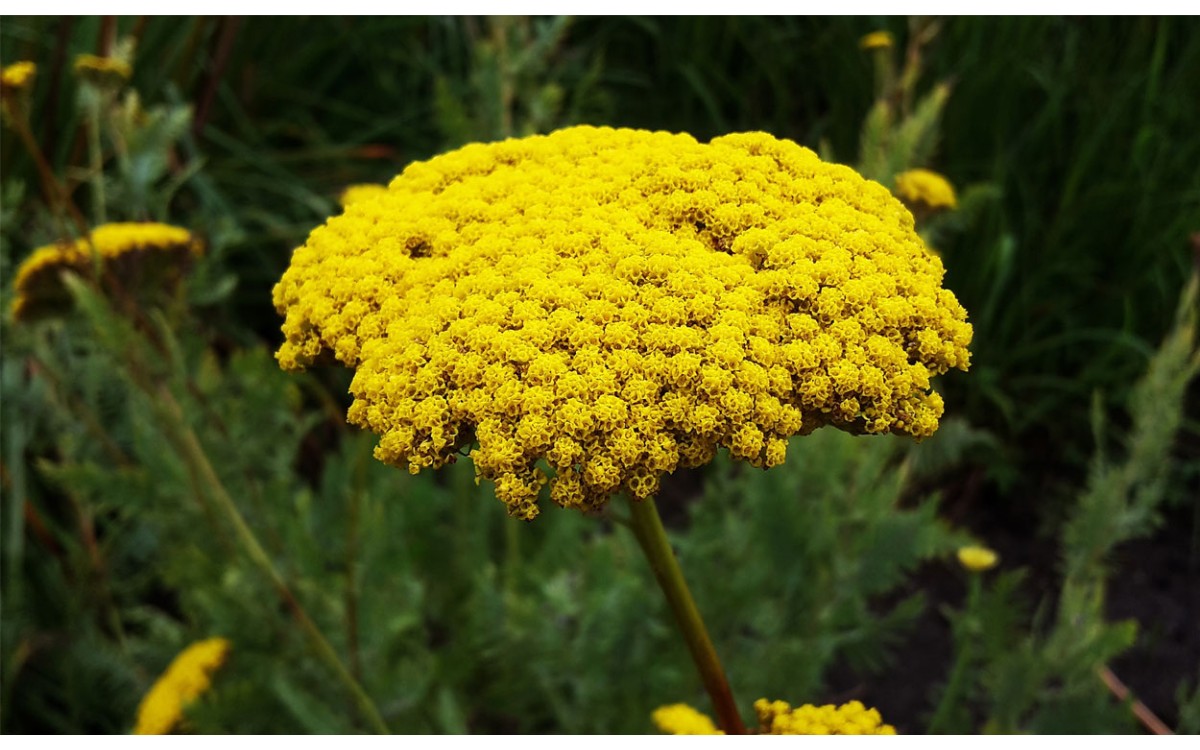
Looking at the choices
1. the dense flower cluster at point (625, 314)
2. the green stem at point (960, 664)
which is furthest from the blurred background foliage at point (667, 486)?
the dense flower cluster at point (625, 314)

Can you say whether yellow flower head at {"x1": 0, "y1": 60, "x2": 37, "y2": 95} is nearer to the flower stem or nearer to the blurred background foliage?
the blurred background foliage

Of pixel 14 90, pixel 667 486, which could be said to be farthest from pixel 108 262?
pixel 667 486

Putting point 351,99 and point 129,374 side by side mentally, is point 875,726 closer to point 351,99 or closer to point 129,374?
point 129,374

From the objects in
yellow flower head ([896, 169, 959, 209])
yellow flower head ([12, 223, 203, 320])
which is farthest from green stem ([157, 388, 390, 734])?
yellow flower head ([896, 169, 959, 209])

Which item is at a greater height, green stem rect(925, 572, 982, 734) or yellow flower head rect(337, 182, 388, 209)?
yellow flower head rect(337, 182, 388, 209)

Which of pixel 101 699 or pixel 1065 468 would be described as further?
pixel 1065 468

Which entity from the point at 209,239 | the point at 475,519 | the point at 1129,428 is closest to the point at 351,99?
the point at 209,239

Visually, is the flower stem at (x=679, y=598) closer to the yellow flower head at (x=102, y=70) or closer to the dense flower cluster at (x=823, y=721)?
the dense flower cluster at (x=823, y=721)
